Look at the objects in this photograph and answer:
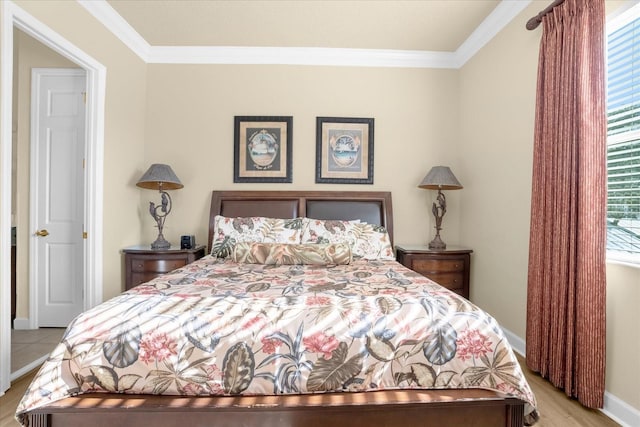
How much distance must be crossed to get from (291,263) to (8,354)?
195cm

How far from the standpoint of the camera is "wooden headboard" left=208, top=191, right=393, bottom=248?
3.72 meters

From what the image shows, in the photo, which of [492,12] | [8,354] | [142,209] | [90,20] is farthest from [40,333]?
[492,12]

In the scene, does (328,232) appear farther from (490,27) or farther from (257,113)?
(490,27)

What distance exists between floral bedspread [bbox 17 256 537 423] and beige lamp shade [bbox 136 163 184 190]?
6.67 ft

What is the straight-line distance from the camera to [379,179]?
386 centimetres

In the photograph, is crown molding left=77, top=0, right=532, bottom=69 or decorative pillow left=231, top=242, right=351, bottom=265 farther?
crown molding left=77, top=0, right=532, bottom=69

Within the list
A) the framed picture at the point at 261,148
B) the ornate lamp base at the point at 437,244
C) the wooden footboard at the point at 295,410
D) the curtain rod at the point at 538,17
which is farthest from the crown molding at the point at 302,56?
the wooden footboard at the point at 295,410

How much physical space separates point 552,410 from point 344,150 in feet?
9.38

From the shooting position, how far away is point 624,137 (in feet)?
6.55

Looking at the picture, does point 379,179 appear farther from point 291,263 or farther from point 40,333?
point 40,333

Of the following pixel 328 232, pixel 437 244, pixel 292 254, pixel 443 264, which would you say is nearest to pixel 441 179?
pixel 437 244

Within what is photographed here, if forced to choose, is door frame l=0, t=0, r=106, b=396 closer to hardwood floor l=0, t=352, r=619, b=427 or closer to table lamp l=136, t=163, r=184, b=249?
hardwood floor l=0, t=352, r=619, b=427

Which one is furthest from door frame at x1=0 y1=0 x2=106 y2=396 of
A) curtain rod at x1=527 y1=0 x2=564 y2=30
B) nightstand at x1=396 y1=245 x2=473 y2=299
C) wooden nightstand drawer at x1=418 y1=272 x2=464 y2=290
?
curtain rod at x1=527 y1=0 x2=564 y2=30

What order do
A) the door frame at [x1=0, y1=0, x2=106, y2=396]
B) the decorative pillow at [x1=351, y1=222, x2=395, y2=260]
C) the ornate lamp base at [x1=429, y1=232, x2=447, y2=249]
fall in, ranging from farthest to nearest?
the ornate lamp base at [x1=429, y1=232, x2=447, y2=249] → the decorative pillow at [x1=351, y1=222, x2=395, y2=260] → the door frame at [x1=0, y1=0, x2=106, y2=396]
